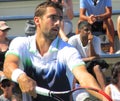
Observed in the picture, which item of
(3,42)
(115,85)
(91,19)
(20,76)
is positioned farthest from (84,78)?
(91,19)

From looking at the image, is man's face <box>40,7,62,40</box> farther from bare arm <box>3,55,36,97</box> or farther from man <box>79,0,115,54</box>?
man <box>79,0,115,54</box>

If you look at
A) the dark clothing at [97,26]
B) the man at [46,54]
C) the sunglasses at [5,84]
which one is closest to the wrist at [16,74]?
the man at [46,54]

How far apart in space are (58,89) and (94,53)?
14.1ft

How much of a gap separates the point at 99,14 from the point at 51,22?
18.5 feet

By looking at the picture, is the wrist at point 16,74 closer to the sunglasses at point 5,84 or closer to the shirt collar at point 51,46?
the shirt collar at point 51,46

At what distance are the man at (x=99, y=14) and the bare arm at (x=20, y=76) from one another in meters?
5.27

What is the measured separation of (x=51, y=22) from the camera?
3.85m

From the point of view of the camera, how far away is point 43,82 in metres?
3.92

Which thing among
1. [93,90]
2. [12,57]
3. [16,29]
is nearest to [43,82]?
[12,57]

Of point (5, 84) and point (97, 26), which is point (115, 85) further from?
point (97, 26)

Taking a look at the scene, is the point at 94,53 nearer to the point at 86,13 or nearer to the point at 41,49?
the point at 86,13

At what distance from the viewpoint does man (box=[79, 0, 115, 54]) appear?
9094 millimetres

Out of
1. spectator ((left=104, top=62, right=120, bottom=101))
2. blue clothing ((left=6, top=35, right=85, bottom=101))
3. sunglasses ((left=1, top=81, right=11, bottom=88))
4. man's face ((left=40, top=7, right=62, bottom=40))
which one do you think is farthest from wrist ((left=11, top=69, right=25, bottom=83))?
sunglasses ((left=1, top=81, right=11, bottom=88))

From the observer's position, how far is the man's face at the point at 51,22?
151 inches
